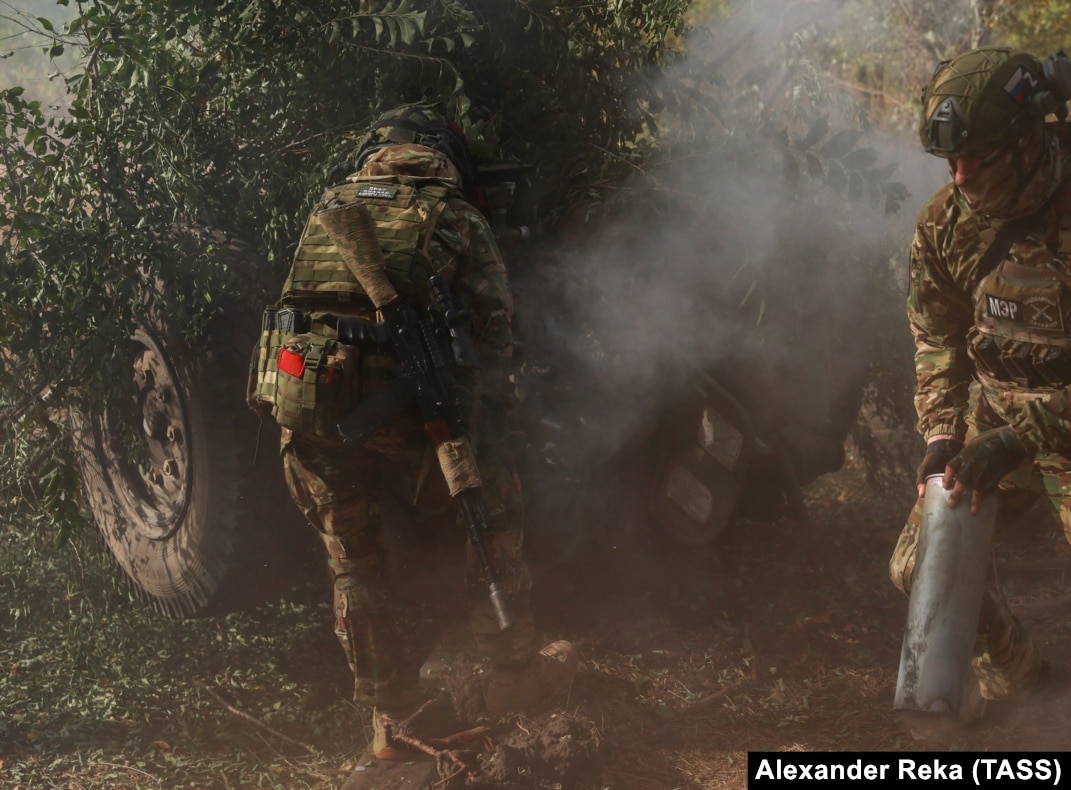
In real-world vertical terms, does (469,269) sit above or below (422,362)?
above

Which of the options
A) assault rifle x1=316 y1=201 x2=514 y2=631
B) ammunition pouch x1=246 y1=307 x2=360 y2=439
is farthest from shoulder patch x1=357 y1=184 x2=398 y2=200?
ammunition pouch x1=246 y1=307 x2=360 y2=439

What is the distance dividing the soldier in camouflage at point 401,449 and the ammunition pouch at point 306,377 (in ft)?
0.19

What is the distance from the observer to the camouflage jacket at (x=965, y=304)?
315 centimetres

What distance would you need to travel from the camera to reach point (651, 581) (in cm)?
512

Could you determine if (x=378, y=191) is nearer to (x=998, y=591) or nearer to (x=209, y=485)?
(x=209, y=485)

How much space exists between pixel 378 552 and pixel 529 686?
738 millimetres

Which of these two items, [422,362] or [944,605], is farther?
[422,362]

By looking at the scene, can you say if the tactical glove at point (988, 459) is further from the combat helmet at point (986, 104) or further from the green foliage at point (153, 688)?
the green foliage at point (153, 688)

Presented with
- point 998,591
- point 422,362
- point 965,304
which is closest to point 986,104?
point 965,304

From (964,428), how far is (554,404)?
179 cm

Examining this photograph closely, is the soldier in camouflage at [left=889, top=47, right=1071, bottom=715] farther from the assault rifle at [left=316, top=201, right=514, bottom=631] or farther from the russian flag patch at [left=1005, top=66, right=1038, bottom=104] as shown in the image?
the assault rifle at [left=316, top=201, right=514, bottom=631]

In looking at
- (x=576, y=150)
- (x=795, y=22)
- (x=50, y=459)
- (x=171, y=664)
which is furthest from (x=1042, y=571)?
(x=795, y=22)

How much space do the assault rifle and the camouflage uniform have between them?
8cm

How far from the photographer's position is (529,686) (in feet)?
13.6
